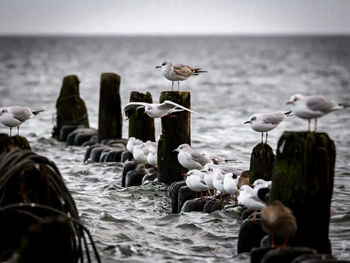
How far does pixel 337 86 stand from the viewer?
153 ft

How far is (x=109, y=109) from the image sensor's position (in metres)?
15.4

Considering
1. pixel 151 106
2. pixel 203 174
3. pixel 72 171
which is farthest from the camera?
pixel 72 171

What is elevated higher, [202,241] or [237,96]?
[237,96]

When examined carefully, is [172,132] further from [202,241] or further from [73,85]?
[73,85]

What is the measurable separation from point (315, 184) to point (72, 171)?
7.89m

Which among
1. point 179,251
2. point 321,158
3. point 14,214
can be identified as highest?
point 321,158

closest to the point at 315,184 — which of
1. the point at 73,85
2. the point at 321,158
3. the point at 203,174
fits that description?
the point at 321,158

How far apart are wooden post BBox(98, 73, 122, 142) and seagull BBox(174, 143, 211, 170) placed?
5312mm

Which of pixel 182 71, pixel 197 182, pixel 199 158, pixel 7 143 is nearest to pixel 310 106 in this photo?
pixel 197 182

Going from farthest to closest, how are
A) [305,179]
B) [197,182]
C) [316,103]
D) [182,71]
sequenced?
[182,71] < [197,182] < [316,103] < [305,179]

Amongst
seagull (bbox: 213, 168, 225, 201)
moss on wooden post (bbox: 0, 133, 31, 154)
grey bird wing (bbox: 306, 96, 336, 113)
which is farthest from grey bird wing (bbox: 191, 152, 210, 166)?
moss on wooden post (bbox: 0, 133, 31, 154)

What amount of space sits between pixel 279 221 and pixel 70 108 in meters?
12.7

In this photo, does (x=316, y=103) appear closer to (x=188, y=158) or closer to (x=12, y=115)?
(x=188, y=158)

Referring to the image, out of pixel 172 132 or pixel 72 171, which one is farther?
pixel 72 171
